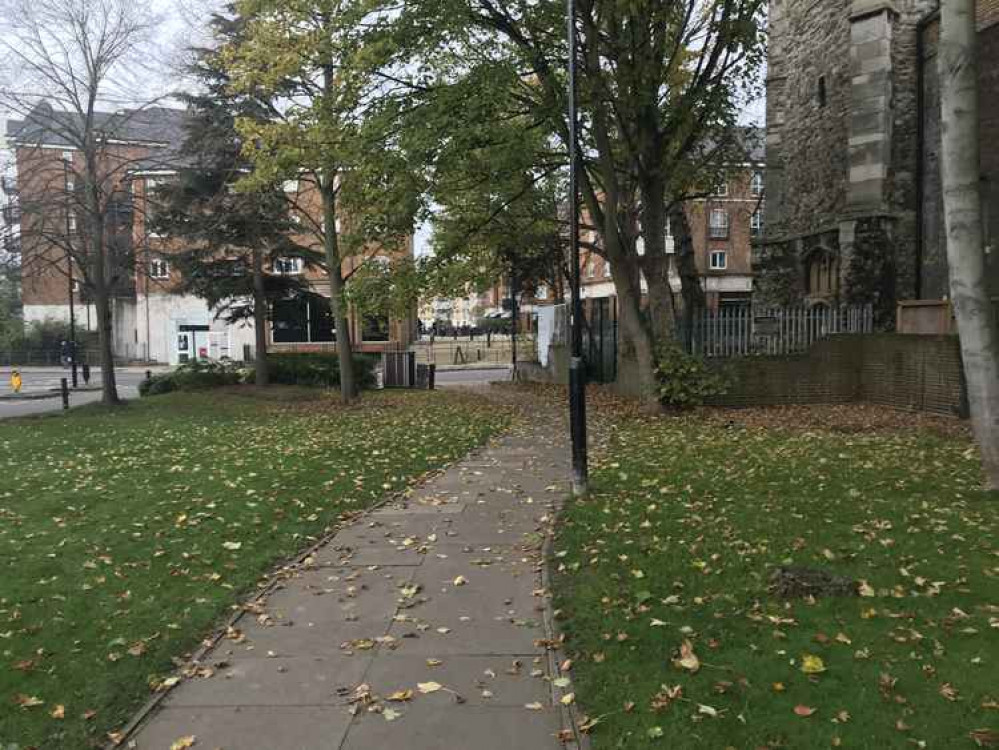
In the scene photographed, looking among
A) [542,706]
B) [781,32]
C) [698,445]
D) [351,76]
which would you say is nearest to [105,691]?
[542,706]

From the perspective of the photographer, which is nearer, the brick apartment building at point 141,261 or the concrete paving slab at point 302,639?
the concrete paving slab at point 302,639

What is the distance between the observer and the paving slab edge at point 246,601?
4023 mm

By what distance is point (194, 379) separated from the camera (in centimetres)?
2516

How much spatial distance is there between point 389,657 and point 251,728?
0.96 metres

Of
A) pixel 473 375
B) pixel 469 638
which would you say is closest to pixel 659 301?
pixel 469 638

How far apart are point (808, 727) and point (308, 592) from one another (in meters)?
3.68

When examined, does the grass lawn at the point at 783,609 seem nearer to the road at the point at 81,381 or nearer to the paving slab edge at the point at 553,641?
the paving slab edge at the point at 553,641

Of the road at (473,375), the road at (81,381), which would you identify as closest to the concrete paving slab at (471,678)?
the road at (81,381)

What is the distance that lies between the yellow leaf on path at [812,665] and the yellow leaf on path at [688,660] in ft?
1.73

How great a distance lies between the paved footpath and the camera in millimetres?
3889

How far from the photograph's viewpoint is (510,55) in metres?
16.4

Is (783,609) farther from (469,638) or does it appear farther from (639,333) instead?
(639,333)

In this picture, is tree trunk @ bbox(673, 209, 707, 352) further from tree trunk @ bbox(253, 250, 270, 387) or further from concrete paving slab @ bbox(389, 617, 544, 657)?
concrete paving slab @ bbox(389, 617, 544, 657)

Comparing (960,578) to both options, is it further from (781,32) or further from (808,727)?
(781,32)
